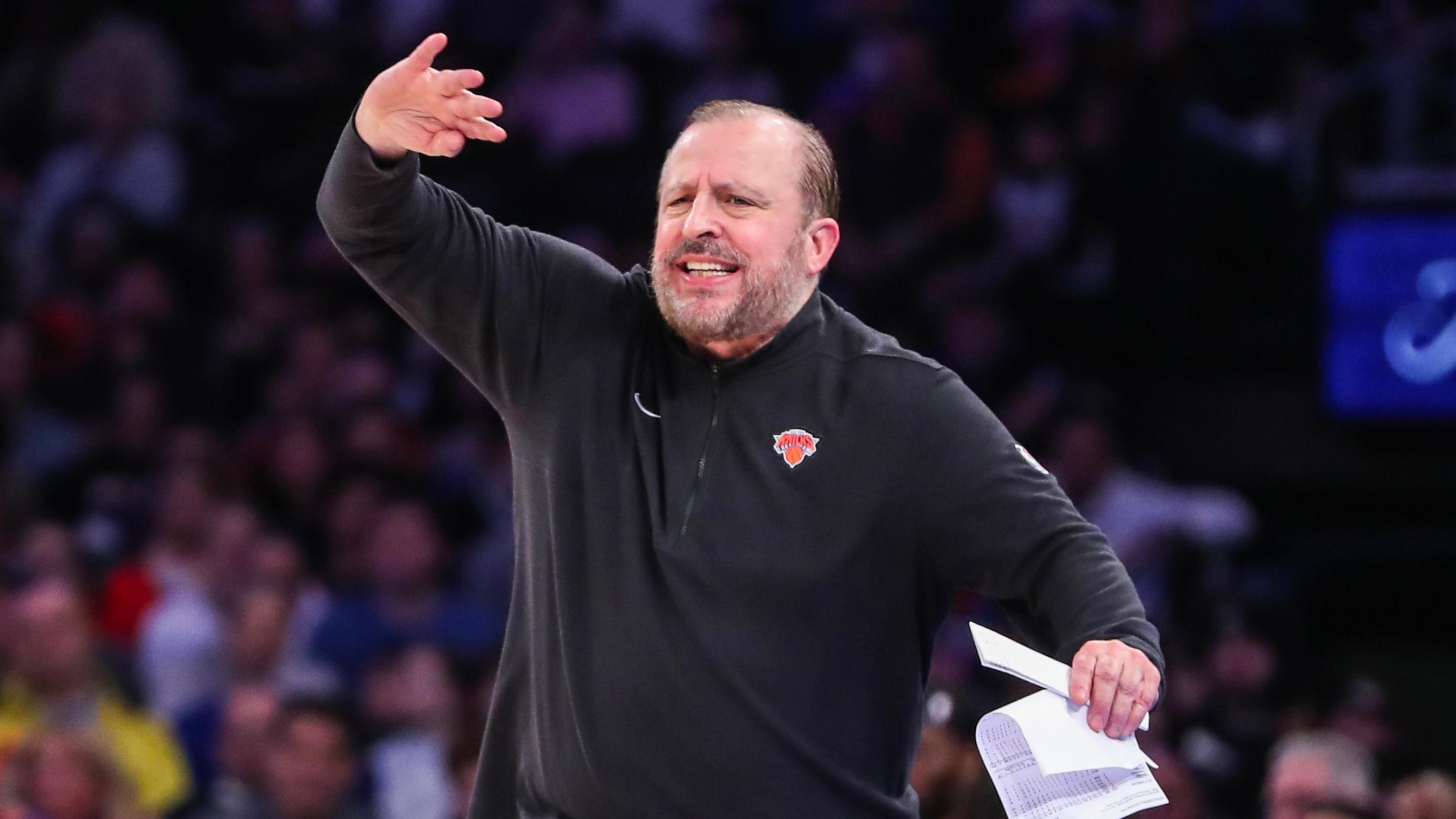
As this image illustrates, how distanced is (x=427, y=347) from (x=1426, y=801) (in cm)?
491

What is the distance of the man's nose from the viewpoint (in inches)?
128

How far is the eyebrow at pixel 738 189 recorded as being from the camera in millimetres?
3277

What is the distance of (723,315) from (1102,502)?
15.0 ft

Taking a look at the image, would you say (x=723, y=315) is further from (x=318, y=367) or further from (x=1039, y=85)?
(x=1039, y=85)

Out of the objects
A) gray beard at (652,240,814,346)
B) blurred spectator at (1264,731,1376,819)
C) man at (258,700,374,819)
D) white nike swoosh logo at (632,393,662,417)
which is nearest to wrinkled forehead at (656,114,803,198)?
gray beard at (652,240,814,346)

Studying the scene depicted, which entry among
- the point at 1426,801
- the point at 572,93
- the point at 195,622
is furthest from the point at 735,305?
the point at 572,93

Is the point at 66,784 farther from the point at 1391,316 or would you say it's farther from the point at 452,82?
the point at 1391,316

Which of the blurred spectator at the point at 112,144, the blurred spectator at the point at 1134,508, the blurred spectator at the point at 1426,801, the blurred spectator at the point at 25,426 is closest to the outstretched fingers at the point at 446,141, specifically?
the blurred spectator at the point at 1426,801

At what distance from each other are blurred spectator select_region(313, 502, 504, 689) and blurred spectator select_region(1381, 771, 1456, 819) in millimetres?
2945

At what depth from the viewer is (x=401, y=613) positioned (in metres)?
7.02

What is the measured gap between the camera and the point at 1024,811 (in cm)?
311

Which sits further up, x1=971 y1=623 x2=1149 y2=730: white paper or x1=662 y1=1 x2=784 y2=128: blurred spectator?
x1=662 y1=1 x2=784 y2=128: blurred spectator

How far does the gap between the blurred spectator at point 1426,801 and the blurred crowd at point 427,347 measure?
54 millimetres

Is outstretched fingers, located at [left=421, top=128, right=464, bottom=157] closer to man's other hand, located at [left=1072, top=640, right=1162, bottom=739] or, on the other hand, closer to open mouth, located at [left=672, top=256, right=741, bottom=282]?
open mouth, located at [left=672, top=256, right=741, bottom=282]
